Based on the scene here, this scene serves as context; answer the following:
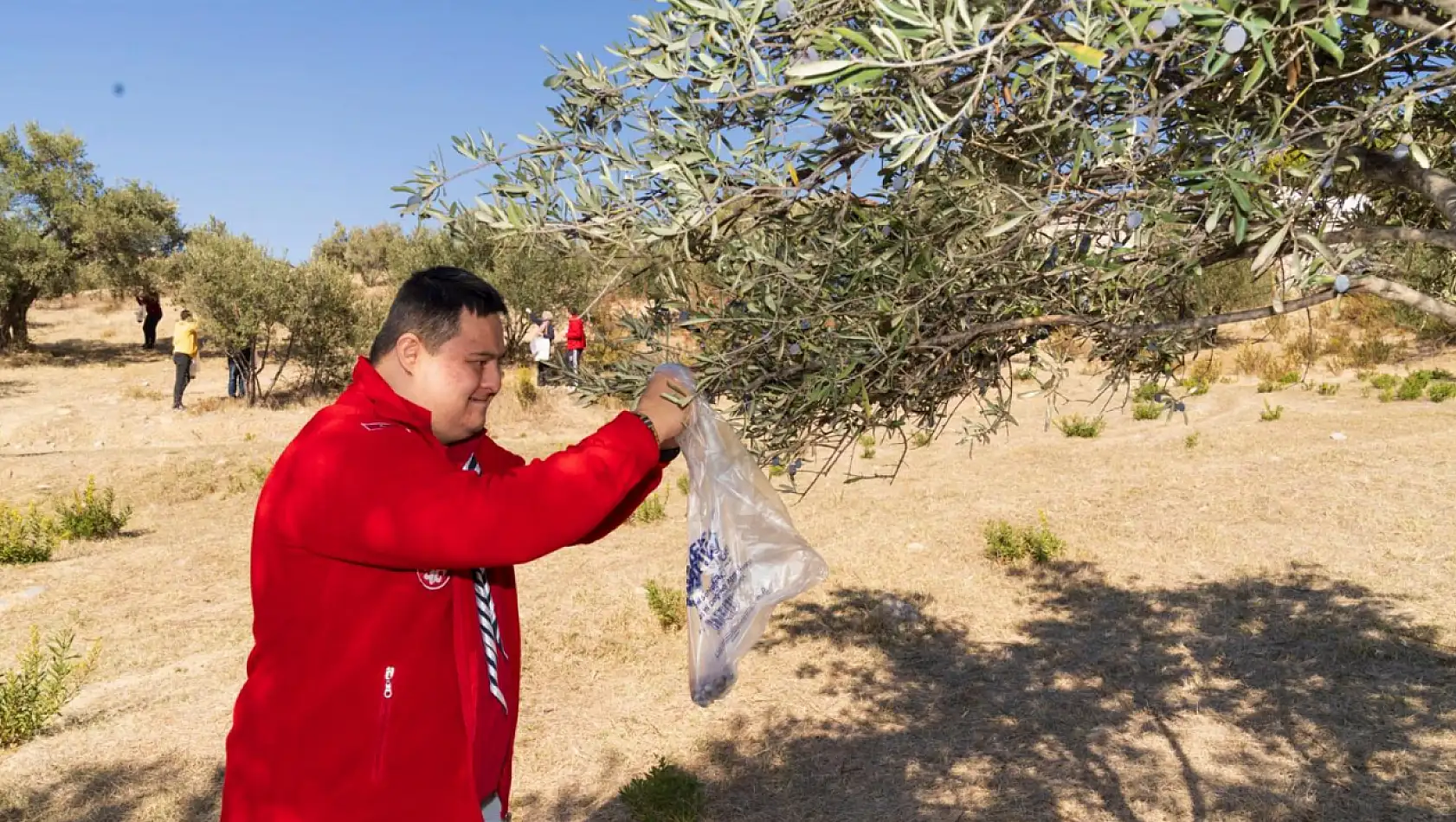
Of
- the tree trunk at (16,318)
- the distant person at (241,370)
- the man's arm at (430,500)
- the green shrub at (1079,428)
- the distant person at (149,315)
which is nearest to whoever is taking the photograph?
the man's arm at (430,500)

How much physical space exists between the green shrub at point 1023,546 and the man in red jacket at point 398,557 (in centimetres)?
702

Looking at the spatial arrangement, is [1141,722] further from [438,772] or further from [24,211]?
[24,211]

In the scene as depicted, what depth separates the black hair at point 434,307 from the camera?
80.2 inches

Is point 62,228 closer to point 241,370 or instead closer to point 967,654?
point 241,370

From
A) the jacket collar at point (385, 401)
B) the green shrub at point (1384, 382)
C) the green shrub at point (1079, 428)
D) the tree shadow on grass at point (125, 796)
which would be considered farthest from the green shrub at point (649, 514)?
the green shrub at point (1384, 382)

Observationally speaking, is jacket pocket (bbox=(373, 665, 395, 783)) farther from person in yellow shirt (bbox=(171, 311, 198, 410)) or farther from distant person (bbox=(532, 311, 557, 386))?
person in yellow shirt (bbox=(171, 311, 198, 410))

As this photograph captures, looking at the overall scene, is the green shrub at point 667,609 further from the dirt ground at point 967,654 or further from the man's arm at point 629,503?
the man's arm at point 629,503

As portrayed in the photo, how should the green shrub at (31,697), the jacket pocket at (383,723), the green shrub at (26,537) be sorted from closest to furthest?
the jacket pocket at (383,723), the green shrub at (31,697), the green shrub at (26,537)

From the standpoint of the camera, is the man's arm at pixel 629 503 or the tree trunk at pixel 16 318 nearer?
the man's arm at pixel 629 503

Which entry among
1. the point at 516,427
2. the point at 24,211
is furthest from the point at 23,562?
the point at 24,211

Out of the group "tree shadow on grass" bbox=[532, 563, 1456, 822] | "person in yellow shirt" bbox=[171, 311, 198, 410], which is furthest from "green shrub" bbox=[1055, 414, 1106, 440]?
"person in yellow shirt" bbox=[171, 311, 198, 410]

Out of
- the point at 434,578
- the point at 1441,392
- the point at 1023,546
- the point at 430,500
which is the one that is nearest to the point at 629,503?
the point at 434,578

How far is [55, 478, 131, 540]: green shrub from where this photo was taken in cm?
1009

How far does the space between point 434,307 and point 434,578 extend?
59 centimetres
